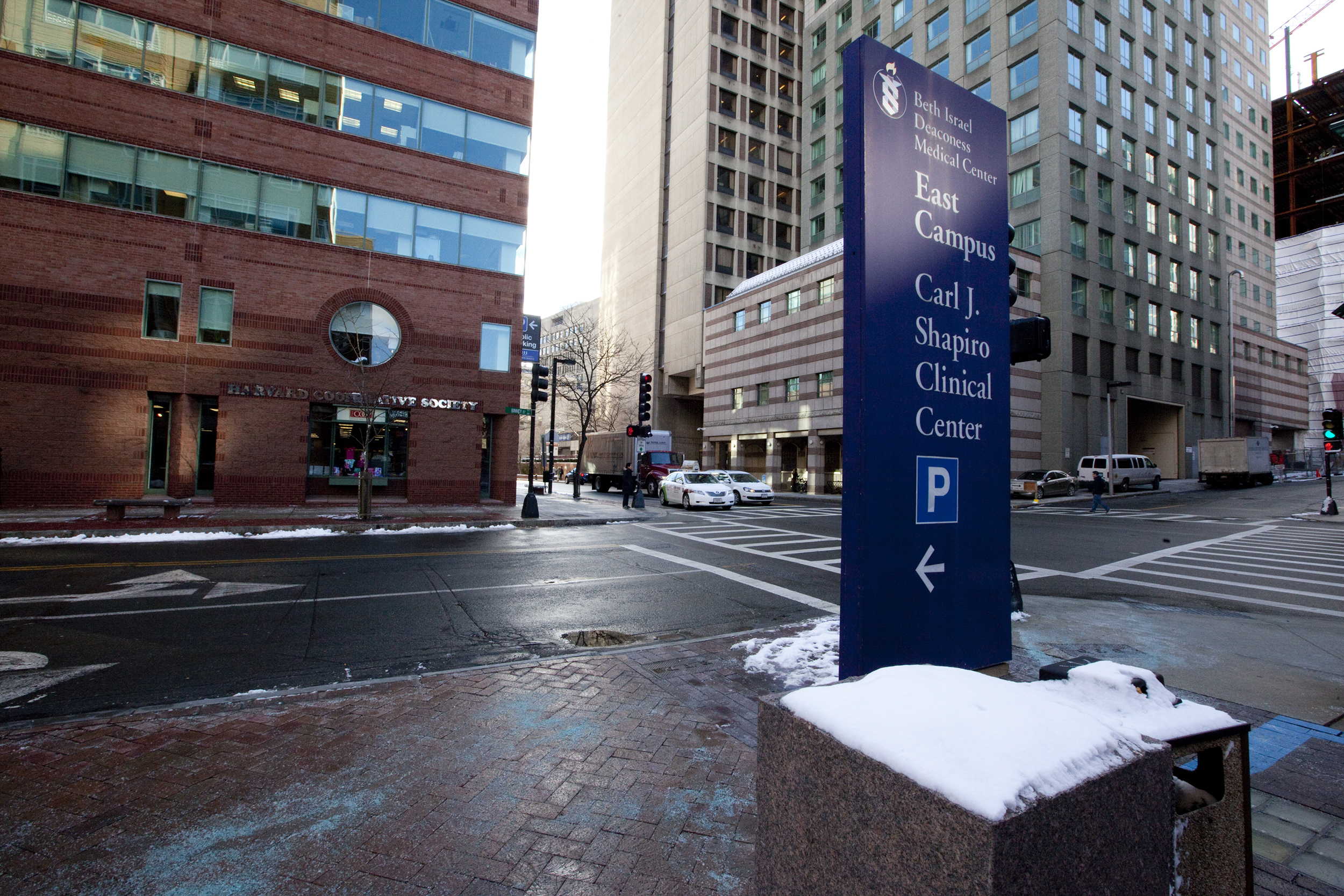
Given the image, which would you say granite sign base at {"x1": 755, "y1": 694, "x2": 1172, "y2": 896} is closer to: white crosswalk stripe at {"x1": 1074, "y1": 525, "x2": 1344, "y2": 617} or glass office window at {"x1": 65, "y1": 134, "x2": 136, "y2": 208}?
white crosswalk stripe at {"x1": 1074, "y1": 525, "x2": 1344, "y2": 617}

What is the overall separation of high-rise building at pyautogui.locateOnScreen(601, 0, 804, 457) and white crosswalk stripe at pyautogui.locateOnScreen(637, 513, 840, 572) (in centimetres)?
3614

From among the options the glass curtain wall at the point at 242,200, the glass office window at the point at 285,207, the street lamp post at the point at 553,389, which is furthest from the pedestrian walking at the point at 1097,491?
the glass office window at the point at 285,207

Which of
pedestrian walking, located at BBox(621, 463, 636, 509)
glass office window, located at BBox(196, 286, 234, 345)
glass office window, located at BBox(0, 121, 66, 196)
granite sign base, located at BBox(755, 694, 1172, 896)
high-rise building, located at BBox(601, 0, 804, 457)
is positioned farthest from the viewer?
high-rise building, located at BBox(601, 0, 804, 457)

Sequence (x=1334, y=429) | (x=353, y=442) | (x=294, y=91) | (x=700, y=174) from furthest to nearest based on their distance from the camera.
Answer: (x=700, y=174) < (x=353, y=442) < (x=1334, y=429) < (x=294, y=91)

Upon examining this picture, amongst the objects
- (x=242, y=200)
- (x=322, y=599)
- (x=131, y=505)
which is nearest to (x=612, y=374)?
(x=242, y=200)

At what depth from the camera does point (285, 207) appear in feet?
68.4

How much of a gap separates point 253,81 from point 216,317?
7934mm

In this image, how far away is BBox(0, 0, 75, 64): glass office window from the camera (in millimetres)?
18141

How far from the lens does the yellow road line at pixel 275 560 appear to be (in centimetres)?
925

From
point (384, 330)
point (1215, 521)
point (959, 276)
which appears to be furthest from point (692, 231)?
point (959, 276)

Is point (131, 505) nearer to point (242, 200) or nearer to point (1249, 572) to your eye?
point (242, 200)

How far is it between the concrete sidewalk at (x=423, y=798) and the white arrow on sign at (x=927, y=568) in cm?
141

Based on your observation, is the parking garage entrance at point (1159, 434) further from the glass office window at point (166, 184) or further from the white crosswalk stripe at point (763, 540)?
the glass office window at point (166, 184)

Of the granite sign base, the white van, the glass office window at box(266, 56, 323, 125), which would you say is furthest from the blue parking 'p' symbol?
the white van
